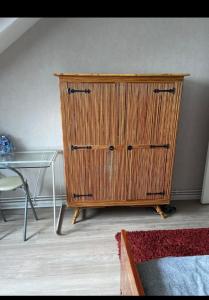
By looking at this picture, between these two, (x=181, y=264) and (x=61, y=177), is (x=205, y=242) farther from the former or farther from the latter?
(x=61, y=177)

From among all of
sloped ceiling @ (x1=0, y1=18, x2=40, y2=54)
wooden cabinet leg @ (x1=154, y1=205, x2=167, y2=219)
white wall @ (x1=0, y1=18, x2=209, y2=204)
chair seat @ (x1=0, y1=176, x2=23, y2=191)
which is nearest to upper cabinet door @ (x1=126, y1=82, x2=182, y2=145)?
white wall @ (x1=0, y1=18, x2=209, y2=204)

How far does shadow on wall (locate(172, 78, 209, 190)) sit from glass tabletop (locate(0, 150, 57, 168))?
1.38m

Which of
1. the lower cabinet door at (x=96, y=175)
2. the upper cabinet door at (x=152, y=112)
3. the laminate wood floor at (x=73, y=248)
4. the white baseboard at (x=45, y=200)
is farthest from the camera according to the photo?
the white baseboard at (x=45, y=200)

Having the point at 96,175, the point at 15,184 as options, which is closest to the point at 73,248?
the point at 96,175

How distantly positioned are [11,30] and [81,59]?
635 mm

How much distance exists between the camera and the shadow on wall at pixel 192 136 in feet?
7.34

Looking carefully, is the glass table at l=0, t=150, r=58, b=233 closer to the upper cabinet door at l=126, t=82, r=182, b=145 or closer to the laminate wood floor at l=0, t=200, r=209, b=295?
the laminate wood floor at l=0, t=200, r=209, b=295

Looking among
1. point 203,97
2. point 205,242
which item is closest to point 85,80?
point 203,97

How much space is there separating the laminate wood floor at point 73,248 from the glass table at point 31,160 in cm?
22

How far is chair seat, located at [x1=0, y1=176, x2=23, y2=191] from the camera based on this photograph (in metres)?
1.88

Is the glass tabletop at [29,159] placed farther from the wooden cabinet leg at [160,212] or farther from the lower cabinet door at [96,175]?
the wooden cabinet leg at [160,212]

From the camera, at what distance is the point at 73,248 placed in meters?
1.82

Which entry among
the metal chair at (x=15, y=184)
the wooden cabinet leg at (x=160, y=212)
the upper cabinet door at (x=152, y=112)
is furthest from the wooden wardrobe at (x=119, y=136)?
the metal chair at (x=15, y=184)
